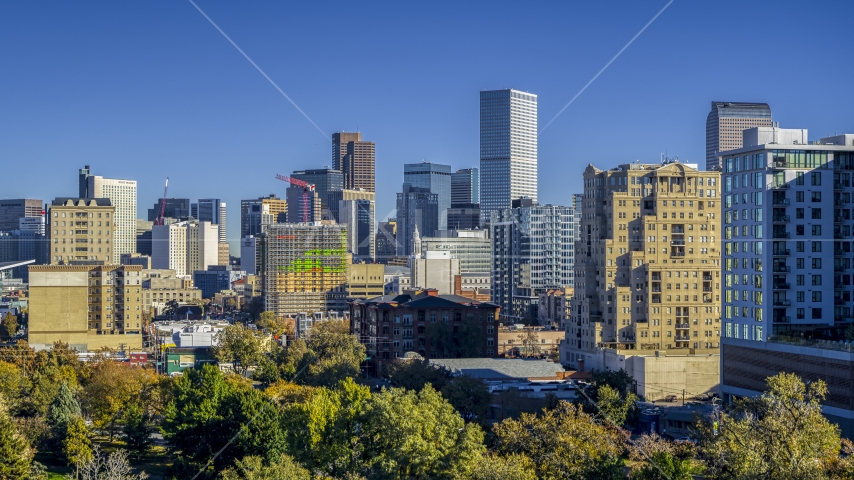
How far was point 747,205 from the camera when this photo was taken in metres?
52.8

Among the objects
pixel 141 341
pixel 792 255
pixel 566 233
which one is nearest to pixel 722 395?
pixel 792 255

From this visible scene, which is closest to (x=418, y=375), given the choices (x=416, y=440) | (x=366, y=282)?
(x=416, y=440)

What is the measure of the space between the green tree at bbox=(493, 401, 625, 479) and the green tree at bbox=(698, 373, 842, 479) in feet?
9.91

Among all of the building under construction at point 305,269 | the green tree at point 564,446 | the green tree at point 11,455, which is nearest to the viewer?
the green tree at point 564,446

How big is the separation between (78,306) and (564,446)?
205ft

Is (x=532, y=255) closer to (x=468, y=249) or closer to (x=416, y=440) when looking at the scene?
(x=468, y=249)

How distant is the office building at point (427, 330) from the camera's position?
7894 centimetres

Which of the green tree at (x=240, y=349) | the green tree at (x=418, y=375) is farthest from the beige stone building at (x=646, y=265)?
the green tree at (x=240, y=349)

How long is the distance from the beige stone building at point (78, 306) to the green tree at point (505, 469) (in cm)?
5874

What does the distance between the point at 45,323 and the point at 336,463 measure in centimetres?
5550

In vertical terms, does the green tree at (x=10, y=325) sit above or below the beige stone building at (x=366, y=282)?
below

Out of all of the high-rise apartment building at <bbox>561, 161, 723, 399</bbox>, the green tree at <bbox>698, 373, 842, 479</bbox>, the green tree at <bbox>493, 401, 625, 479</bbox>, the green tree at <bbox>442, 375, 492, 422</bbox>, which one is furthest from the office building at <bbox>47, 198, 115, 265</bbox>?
the green tree at <bbox>698, 373, 842, 479</bbox>

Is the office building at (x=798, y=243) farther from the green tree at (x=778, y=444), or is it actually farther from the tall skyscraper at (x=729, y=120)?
the tall skyscraper at (x=729, y=120)

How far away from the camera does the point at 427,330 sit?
79.4 m
